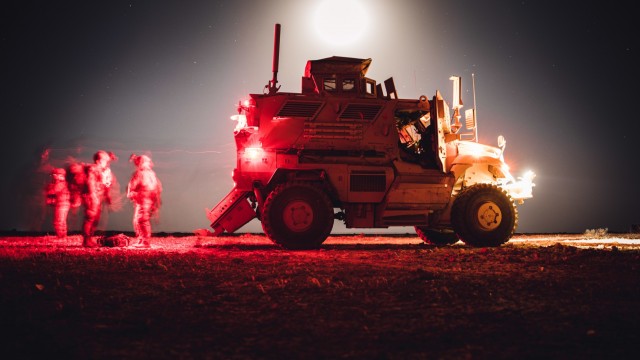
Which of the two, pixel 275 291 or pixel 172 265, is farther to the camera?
pixel 172 265

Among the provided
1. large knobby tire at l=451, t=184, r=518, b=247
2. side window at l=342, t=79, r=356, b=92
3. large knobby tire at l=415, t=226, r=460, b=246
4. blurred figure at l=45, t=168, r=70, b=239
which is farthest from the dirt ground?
blurred figure at l=45, t=168, r=70, b=239

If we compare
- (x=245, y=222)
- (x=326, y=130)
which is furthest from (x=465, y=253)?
(x=245, y=222)

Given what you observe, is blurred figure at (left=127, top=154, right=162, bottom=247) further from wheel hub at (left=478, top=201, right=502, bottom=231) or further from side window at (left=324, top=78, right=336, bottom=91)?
wheel hub at (left=478, top=201, right=502, bottom=231)

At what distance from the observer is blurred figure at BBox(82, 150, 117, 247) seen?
10609 mm

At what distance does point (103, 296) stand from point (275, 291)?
170cm

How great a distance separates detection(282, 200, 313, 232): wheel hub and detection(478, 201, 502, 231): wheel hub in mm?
3803

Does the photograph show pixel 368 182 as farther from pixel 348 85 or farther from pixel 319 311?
pixel 319 311

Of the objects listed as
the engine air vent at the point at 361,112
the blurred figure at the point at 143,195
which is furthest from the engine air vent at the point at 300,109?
the blurred figure at the point at 143,195

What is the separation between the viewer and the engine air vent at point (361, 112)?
406 inches

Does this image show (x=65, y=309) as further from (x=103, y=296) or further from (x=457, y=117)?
(x=457, y=117)

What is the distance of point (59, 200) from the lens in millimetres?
12461

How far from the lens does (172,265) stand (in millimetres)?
7020

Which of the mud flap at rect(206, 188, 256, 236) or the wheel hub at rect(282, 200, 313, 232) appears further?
the mud flap at rect(206, 188, 256, 236)

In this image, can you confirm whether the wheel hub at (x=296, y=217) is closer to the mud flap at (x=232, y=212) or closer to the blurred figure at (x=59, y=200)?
the mud flap at (x=232, y=212)
